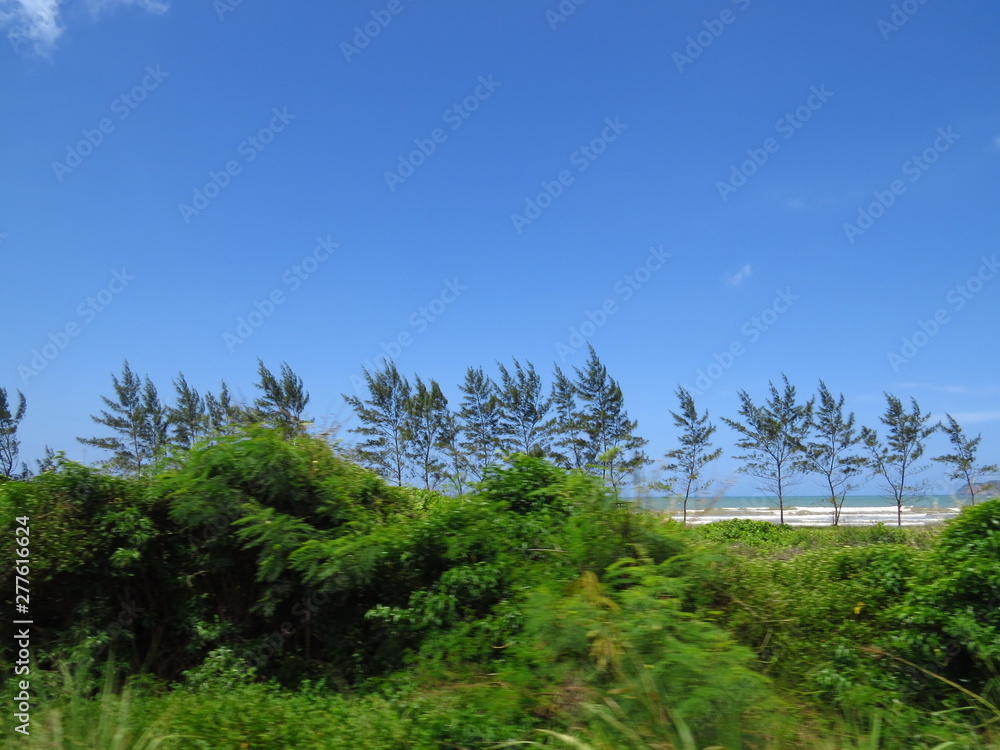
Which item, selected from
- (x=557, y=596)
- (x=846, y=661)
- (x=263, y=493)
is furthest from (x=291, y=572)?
(x=846, y=661)

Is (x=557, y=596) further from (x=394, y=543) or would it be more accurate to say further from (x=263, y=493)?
(x=263, y=493)

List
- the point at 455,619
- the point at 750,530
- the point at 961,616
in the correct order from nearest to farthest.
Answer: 1. the point at 961,616
2. the point at 455,619
3. the point at 750,530

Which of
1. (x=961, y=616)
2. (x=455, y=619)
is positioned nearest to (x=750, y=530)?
(x=961, y=616)

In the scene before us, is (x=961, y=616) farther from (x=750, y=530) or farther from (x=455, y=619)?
(x=750, y=530)

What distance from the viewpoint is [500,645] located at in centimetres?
547

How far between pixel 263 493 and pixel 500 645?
119 inches

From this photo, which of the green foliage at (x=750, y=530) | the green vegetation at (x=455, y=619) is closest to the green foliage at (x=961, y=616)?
the green vegetation at (x=455, y=619)

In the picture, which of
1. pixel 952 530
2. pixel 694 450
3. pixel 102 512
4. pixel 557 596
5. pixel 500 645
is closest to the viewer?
pixel 557 596

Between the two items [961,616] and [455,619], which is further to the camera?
[455,619]

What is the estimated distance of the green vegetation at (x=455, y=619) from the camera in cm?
414

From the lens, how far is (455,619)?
19.5ft

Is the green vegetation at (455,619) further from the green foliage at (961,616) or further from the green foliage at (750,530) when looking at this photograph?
the green foliage at (750,530)

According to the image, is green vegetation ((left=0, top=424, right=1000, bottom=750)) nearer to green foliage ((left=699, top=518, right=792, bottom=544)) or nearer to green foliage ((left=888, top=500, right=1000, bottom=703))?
green foliage ((left=888, top=500, right=1000, bottom=703))

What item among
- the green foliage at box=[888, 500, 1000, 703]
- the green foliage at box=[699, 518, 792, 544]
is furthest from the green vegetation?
the green foliage at box=[699, 518, 792, 544]
